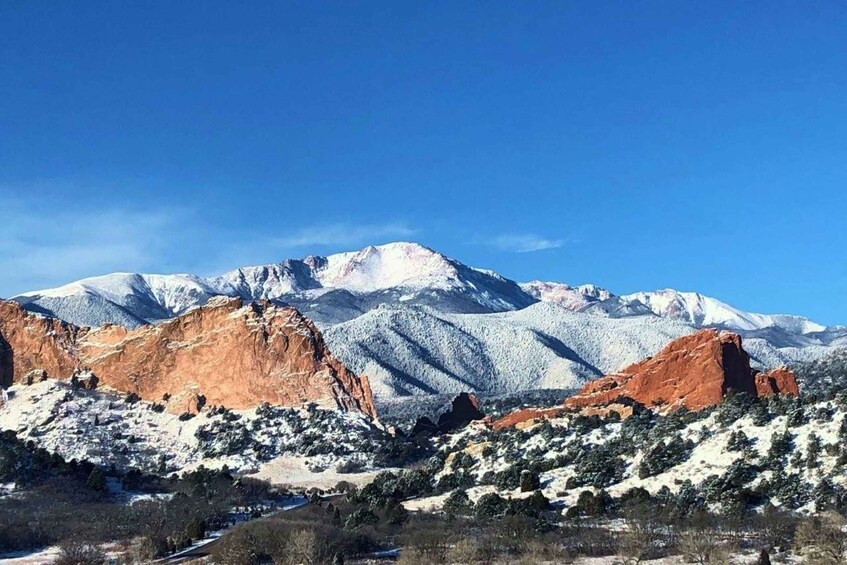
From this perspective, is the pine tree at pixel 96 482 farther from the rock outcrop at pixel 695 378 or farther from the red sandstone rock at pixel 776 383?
the red sandstone rock at pixel 776 383

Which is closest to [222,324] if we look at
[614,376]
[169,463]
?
[169,463]

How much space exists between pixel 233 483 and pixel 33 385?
42965 millimetres

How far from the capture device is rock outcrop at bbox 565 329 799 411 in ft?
300

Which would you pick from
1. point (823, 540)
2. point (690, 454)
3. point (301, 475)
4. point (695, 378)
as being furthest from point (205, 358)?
point (823, 540)

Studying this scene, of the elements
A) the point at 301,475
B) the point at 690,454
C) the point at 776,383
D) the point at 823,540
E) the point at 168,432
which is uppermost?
the point at 776,383

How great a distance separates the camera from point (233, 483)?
301 feet

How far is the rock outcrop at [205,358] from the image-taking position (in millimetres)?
118750

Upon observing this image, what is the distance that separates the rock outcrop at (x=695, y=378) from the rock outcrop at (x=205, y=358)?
3455cm

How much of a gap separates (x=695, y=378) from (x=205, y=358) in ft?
197

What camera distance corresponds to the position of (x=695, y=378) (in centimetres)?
9319

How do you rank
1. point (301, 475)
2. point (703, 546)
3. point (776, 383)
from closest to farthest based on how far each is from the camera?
point (703, 546)
point (776, 383)
point (301, 475)

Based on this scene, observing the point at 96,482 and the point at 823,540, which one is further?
the point at 96,482

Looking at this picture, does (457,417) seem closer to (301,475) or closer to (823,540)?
(301,475)

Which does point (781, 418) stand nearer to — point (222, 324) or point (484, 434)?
point (484, 434)
